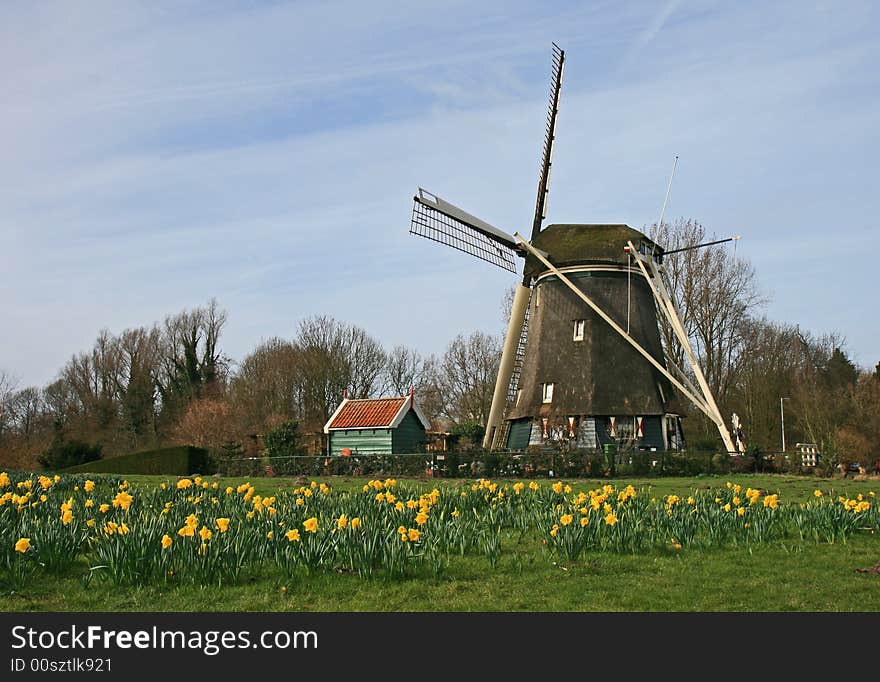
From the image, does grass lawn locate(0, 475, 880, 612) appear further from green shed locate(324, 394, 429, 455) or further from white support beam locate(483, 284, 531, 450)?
white support beam locate(483, 284, 531, 450)

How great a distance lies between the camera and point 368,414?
31172mm

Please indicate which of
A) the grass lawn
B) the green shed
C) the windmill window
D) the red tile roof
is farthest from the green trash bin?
the grass lawn

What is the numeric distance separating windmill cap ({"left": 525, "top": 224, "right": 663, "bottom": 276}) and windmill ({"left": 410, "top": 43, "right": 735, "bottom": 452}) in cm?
4

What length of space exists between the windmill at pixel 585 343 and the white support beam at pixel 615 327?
0.17 feet

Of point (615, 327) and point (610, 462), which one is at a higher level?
point (615, 327)

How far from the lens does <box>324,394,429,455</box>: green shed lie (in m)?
30.4

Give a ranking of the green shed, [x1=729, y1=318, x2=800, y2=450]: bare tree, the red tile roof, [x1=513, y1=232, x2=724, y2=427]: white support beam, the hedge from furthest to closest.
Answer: [x1=729, y1=318, x2=800, y2=450]: bare tree, the red tile roof, the green shed, [x1=513, y1=232, x2=724, y2=427]: white support beam, the hedge

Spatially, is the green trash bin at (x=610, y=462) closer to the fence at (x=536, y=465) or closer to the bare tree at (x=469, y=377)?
the fence at (x=536, y=465)

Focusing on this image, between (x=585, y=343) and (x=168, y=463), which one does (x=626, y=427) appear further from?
(x=168, y=463)

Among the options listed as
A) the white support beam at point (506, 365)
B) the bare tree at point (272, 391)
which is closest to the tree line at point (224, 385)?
the bare tree at point (272, 391)

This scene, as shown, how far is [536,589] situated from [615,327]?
22.9 meters

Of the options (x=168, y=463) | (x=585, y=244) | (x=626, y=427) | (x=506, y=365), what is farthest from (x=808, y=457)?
(x=168, y=463)
